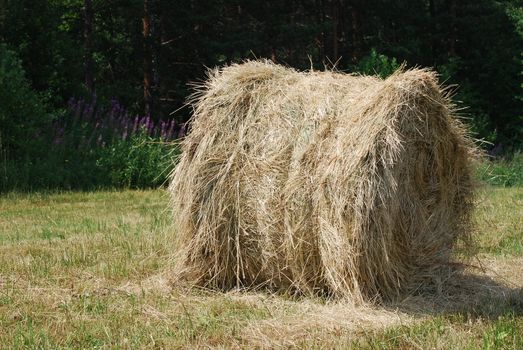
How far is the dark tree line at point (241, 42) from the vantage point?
1791 centimetres

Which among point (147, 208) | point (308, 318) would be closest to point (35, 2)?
point (147, 208)

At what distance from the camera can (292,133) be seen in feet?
18.1

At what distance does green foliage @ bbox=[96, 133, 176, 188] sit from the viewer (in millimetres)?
13117

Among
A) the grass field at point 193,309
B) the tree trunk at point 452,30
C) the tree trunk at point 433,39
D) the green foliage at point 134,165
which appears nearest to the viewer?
the grass field at point 193,309

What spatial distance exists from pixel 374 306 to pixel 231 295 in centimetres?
110

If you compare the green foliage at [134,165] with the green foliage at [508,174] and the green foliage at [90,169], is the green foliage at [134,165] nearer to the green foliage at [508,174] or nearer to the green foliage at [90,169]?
the green foliage at [90,169]

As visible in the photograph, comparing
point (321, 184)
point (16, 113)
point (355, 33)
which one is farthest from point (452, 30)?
point (321, 184)

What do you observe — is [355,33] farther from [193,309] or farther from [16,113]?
[193,309]

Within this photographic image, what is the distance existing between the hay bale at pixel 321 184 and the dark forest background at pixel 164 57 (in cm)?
653

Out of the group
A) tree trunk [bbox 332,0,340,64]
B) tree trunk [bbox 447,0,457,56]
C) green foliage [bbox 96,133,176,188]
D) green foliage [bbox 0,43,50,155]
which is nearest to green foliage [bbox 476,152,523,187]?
green foliage [bbox 96,133,176,188]

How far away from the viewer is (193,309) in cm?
503

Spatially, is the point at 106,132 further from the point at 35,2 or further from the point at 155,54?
the point at 155,54

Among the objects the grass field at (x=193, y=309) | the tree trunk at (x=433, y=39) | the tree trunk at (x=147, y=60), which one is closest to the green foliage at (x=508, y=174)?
the grass field at (x=193, y=309)

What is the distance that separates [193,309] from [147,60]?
1710cm
